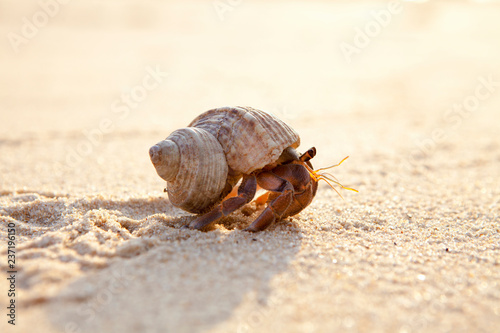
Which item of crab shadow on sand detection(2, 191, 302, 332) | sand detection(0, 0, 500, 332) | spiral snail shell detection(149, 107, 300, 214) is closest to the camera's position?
crab shadow on sand detection(2, 191, 302, 332)

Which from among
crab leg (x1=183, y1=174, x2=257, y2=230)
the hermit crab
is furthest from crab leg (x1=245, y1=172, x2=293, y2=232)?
crab leg (x1=183, y1=174, x2=257, y2=230)

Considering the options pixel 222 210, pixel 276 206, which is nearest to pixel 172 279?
pixel 222 210

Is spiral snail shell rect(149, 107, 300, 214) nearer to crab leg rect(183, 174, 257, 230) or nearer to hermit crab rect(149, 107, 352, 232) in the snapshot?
hermit crab rect(149, 107, 352, 232)

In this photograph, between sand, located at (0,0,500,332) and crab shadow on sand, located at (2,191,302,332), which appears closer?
crab shadow on sand, located at (2,191,302,332)

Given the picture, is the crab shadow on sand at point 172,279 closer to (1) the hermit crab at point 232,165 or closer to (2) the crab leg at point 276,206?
(2) the crab leg at point 276,206

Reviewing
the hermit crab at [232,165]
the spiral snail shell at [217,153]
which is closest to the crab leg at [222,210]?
the hermit crab at [232,165]

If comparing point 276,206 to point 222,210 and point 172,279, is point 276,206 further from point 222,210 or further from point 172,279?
point 172,279

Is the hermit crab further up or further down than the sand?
further up

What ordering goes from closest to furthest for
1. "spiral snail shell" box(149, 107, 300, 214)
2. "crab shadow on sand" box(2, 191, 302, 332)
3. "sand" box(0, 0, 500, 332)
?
"crab shadow on sand" box(2, 191, 302, 332) < "sand" box(0, 0, 500, 332) < "spiral snail shell" box(149, 107, 300, 214)
